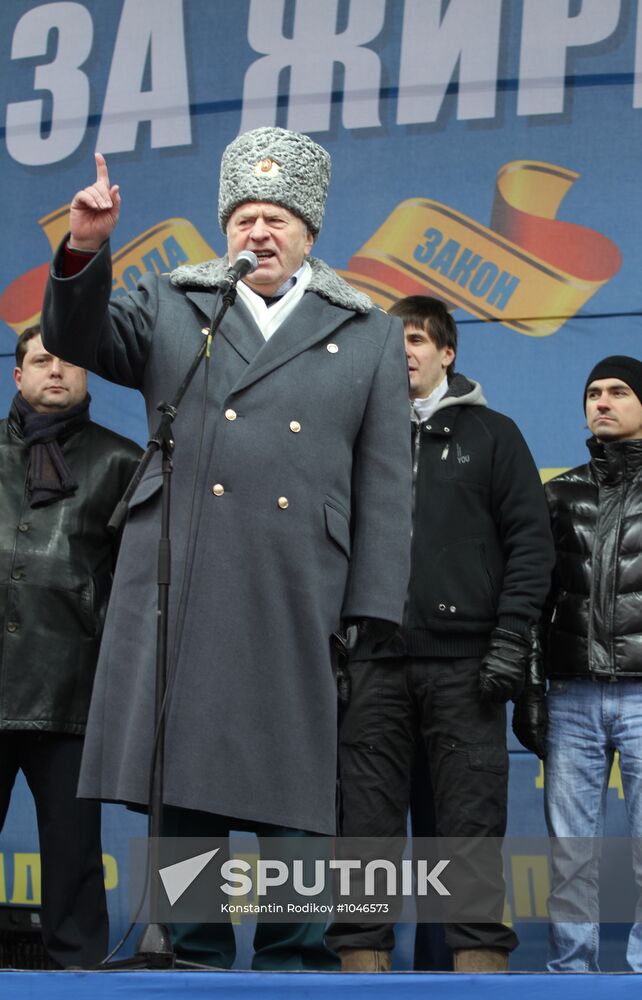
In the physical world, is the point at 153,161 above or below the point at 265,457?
above

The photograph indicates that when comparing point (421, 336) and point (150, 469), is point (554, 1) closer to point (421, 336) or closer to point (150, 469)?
point (421, 336)

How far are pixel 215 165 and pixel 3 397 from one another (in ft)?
3.52

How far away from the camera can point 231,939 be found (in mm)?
2564

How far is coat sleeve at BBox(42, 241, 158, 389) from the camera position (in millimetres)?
2455

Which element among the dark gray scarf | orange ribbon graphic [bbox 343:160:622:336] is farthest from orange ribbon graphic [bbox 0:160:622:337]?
the dark gray scarf

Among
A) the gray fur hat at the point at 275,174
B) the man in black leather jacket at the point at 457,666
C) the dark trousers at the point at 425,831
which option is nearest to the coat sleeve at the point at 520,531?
the man in black leather jacket at the point at 457,666

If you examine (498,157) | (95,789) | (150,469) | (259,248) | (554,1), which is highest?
(554,1)

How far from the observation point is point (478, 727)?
366 cm

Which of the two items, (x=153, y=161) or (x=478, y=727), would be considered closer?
(x=478, y=727)

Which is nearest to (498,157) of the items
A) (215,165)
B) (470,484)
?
(215,165)

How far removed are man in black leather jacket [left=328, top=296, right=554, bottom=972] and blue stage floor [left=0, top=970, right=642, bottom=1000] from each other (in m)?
1.32

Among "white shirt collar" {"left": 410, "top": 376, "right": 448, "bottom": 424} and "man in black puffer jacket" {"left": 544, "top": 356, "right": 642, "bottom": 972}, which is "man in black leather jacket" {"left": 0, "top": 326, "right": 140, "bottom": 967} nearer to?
"white shirt collar" {"left": 410, "top": 376, "right": 448, "bottom": 424}

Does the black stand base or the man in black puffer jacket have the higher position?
the man in black puffer jacket

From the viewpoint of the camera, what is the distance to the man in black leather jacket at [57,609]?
3.62 meters
